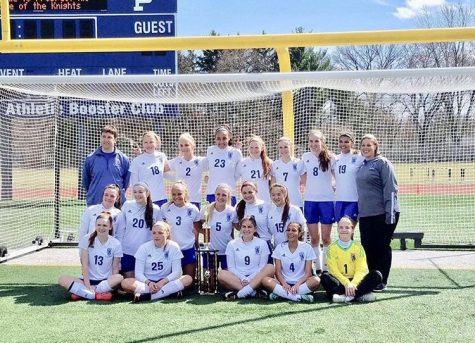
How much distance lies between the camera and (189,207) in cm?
610

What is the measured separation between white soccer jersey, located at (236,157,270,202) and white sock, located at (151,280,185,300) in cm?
146

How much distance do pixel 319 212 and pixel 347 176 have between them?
0.52m

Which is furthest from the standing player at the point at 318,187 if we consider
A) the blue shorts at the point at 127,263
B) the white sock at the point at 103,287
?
the white sock at the point at 103,287

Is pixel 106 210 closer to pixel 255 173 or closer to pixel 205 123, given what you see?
pixel 255 173

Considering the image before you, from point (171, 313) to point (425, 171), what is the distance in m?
8.63

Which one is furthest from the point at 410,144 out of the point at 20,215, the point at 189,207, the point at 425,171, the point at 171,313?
the point at 20,215

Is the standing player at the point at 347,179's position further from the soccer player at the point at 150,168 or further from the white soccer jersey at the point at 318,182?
the soccer player at the point at 150,168

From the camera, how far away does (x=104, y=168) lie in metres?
6.39

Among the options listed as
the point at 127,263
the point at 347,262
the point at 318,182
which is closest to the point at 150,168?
the point at 127,263

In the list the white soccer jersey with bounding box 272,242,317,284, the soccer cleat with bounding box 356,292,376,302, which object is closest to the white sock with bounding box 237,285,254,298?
the white soccer jersey with bounding box 272,242,317,284

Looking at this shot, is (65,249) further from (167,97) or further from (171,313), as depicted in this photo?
(171,313)

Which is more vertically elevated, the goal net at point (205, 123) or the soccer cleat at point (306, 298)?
the goal net at point (205, 123)

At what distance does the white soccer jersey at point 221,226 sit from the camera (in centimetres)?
606

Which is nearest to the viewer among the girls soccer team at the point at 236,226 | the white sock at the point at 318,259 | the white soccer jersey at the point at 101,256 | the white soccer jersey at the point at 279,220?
the girls soccer team at the point at 236,226
